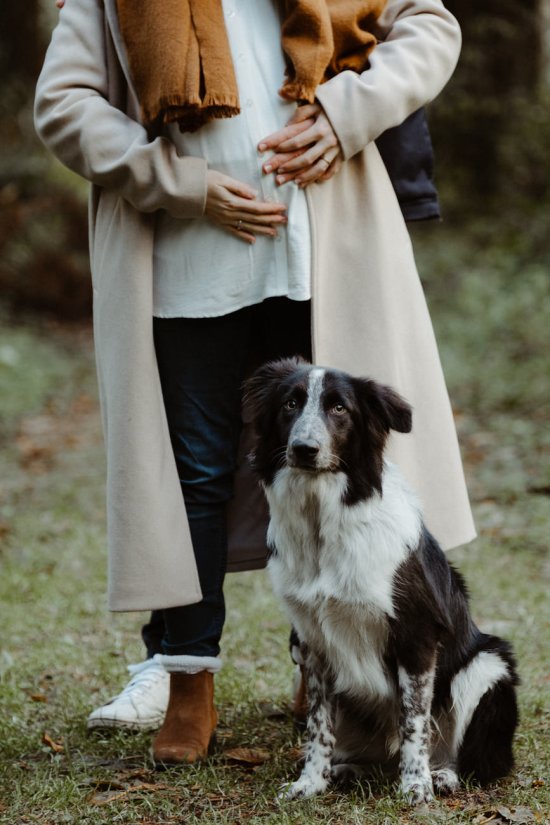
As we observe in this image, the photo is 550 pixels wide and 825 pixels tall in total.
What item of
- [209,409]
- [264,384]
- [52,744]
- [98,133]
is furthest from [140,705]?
[98,133]

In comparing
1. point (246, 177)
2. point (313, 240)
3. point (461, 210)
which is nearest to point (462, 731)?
point (313, 240)

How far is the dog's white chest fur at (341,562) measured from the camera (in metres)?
2.71

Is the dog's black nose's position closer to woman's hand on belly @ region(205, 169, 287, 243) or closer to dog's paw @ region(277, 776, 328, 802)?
woman's hand on belly @ region(205, 169, 287, 243)

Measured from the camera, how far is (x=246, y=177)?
2939mm

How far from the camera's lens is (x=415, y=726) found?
2.75m

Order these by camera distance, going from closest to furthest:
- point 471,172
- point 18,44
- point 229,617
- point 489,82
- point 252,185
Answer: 1. point 252,185
2. point 229,617
3. point 489,82
4. point 471,172
5. point 18,44

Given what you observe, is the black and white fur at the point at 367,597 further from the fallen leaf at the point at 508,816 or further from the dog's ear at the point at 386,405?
the fallen leaf at the point at 508,816

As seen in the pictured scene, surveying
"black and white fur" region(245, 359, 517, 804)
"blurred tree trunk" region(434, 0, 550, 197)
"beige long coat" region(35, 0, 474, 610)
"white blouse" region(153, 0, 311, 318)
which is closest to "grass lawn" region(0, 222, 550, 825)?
"black and white fur" region(245, 359, 517, 804)

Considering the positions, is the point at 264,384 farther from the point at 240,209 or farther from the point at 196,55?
the point at 196,55

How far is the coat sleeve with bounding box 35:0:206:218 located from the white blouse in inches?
3.9

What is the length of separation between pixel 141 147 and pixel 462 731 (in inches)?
71.6

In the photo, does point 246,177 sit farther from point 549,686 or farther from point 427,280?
point 427,280

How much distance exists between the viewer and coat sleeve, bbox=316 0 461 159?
2.90 metres

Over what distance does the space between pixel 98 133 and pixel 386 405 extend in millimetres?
1089
